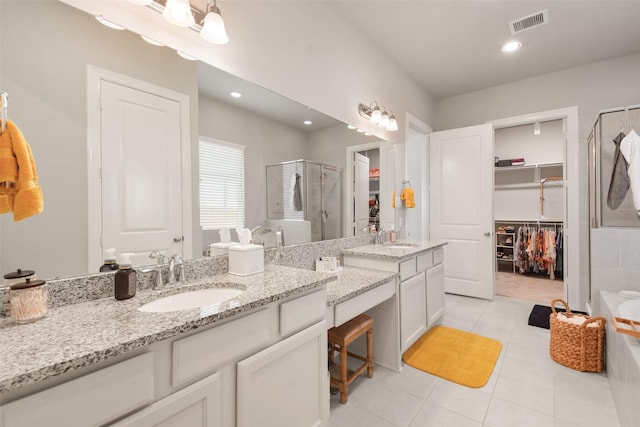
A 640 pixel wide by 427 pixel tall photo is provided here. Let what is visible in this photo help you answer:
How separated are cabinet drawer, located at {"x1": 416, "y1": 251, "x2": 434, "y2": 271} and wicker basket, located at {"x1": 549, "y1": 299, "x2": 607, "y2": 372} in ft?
3.27

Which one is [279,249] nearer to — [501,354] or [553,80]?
[501,354]

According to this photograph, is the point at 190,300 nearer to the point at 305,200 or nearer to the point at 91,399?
the point at 91,399

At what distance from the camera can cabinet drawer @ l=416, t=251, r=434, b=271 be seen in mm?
2436

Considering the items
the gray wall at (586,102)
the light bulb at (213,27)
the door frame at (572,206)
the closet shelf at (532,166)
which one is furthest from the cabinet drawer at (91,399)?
the closet shelf at (532,166)

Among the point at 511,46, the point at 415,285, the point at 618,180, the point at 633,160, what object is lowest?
the point at 415,285

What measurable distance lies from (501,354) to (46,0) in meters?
3.38

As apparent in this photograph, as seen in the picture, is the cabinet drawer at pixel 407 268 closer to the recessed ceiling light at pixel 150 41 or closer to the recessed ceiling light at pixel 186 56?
the recessed ceiling light at pixel 186 56

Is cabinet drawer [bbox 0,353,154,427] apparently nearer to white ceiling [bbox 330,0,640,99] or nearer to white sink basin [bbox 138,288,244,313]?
white sink basin [bbox 138,288,244,313]

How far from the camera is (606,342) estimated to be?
2049 millimetres

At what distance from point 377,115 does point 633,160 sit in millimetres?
2180

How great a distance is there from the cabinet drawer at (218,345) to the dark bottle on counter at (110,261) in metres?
0.52

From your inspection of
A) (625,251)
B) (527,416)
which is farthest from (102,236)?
(625,251)

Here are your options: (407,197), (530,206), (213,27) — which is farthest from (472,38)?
(530,206)

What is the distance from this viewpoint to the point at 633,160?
94.7 inches
